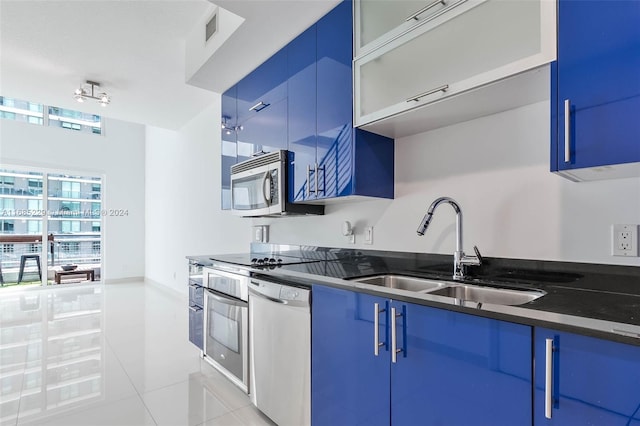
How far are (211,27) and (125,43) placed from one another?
941 millimetres

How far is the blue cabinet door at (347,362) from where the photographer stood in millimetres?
1313

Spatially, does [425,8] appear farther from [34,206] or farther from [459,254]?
[34,206]

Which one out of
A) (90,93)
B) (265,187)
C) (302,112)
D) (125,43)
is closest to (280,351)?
(265,187)

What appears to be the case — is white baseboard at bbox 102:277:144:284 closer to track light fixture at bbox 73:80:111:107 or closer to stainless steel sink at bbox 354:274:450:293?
track light fixture at bbox 73:80:111:107

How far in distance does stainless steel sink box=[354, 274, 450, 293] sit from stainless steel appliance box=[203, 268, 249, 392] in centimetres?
81

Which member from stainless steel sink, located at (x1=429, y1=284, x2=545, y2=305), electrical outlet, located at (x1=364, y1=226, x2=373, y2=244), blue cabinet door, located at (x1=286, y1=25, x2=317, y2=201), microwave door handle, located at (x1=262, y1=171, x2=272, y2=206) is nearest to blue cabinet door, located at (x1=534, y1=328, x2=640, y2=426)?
stainless steel sink, located at (x1=429, y1=284, x2=545, y2=305)

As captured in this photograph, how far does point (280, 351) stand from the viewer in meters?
1.79

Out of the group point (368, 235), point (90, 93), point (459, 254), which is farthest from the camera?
point (90, 93)

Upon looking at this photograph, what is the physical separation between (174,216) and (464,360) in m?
5.35

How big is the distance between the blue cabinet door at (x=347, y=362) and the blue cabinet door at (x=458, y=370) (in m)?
0.08

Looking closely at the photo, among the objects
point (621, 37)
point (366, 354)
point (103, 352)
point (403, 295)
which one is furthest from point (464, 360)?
point (103, 352)

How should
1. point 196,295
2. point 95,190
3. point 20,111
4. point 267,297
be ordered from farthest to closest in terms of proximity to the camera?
point 95,190
point 20,111
point 196,295
point 267,297

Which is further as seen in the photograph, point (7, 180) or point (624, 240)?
point (7, 180)

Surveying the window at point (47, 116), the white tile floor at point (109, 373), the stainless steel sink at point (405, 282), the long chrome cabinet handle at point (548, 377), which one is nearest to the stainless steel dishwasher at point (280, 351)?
the white tile floor at point (109, 373)
